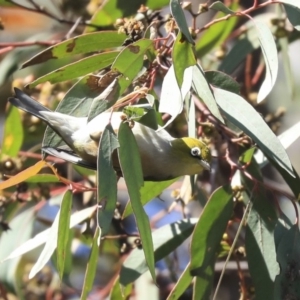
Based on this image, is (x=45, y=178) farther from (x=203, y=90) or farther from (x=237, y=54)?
(x=237, y=54)

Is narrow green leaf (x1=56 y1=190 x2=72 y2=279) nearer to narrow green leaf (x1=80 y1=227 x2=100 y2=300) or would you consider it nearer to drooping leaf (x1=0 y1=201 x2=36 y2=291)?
narrow green leaf (x1=80 y1=227 x2=100 y2=300)

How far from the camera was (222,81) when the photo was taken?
1662 mm

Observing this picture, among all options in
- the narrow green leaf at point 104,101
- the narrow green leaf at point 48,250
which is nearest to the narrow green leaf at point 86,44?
the narrow green leaf at point 104,101

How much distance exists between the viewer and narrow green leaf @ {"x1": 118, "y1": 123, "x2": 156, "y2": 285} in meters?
1.38

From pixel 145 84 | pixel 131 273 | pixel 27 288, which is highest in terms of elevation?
pixel 145 84

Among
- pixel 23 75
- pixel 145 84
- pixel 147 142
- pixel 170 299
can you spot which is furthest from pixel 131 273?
pixel 23 75

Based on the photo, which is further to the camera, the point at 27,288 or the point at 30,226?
the point at 27,288

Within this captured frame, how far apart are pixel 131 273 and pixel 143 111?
60cm

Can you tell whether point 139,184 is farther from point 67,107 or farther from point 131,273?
point 131,273

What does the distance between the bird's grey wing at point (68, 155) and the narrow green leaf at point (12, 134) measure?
487 mm

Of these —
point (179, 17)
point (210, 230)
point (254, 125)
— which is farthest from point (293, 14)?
point (210, 230)

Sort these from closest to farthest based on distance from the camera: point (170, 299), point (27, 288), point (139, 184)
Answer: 1. point (139, 184)
2. point (170, 299)
3. point (27, 288)

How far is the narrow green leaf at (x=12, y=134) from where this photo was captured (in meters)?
2.14

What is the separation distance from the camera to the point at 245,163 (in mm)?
1752
